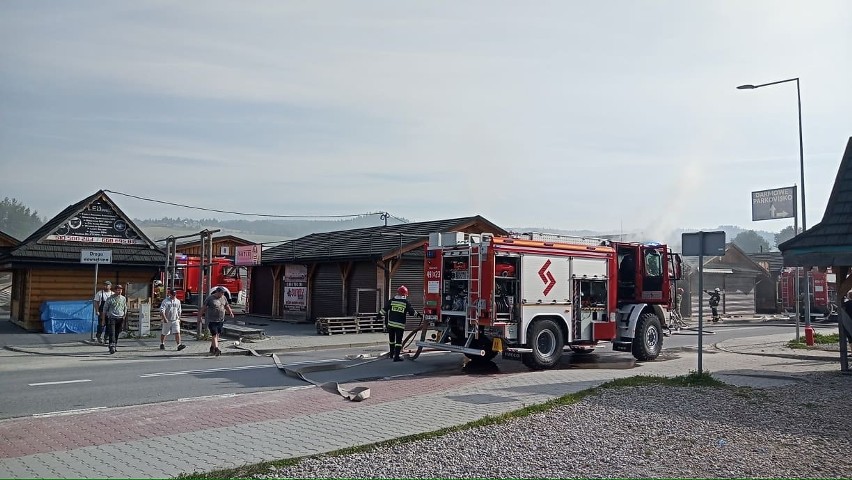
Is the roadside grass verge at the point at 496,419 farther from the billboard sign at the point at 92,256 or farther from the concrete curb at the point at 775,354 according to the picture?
the billboard sign at the point at 92,256

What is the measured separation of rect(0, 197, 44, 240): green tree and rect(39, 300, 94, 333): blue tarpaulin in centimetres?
12102

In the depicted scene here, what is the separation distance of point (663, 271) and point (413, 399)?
919 centimetres

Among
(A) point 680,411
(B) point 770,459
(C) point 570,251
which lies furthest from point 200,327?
(B) point 770,459

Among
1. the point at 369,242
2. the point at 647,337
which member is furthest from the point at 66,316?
the point at 647,337

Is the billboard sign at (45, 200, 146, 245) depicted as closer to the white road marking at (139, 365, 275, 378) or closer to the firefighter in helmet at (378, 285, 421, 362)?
the white road marking at (139, 365, 275, 378)

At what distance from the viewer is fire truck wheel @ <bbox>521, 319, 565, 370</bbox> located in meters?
14.2

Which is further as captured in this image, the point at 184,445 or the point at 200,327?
the point at 200,327

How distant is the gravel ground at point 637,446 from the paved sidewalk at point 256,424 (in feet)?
2.74

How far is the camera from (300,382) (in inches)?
481

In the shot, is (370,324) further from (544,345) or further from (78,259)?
(544,345)

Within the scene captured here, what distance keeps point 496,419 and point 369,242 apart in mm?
18771

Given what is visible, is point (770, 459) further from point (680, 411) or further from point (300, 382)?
point (300, 382)

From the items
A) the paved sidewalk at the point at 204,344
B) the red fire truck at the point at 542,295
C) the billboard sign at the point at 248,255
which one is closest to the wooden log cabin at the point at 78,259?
the paved sidewalk at the point at 204,344

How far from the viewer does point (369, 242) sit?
26.7m
